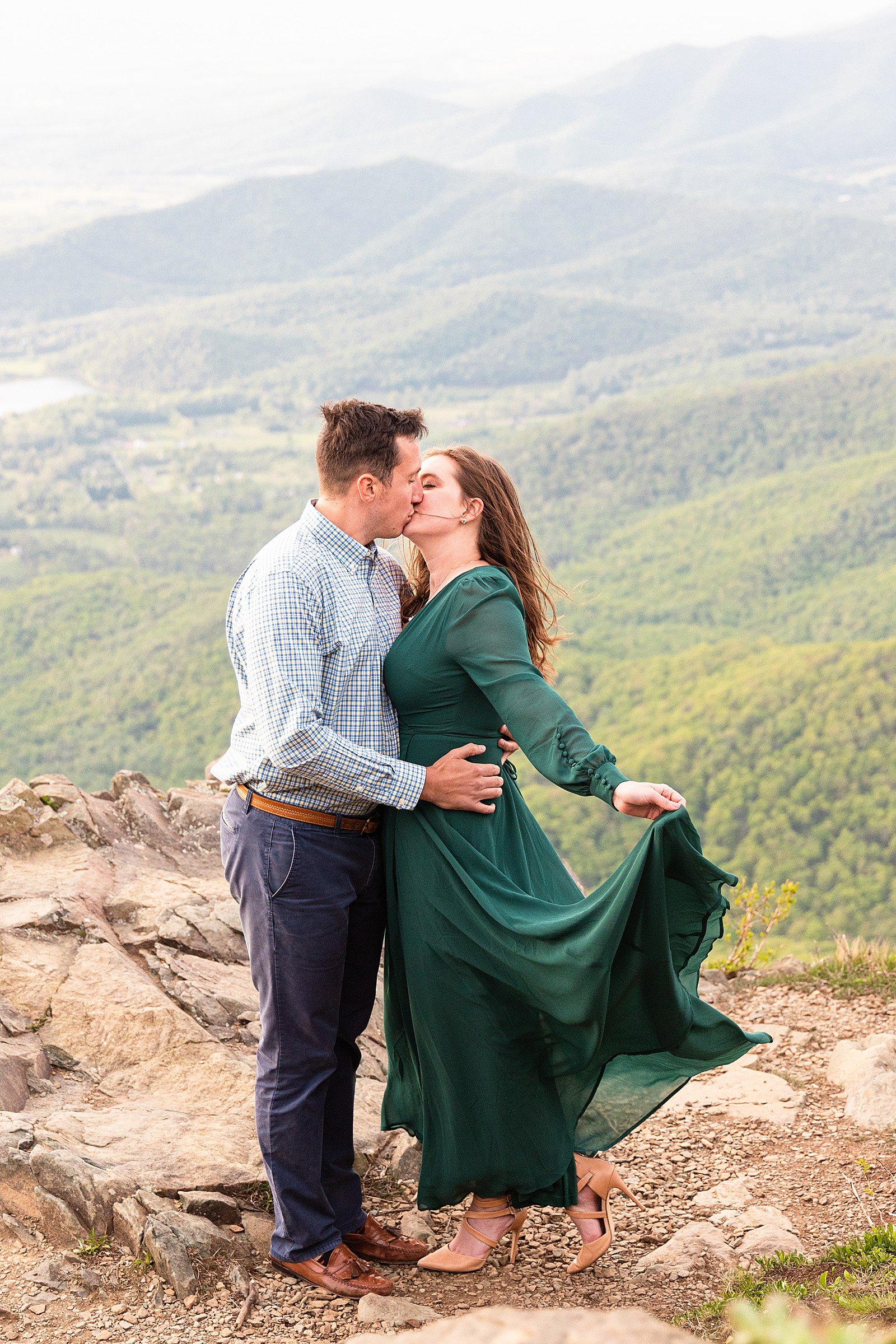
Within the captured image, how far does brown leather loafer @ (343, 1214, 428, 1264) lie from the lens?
10.5ft

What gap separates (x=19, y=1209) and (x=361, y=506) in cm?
207

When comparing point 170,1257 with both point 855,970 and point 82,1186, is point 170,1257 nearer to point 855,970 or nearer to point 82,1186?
point 82,1186

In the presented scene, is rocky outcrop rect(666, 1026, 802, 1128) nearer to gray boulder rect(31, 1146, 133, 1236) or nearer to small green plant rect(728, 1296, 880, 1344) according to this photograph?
gray boulder rect(31, 1146, 133, 1236)

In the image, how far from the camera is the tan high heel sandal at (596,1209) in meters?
3.16

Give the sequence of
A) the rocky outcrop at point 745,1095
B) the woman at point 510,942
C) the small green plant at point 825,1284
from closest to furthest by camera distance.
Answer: the small green plant at point 825,1284 < the woman at point 510,942 < the rocky outcrop at point 745,1095

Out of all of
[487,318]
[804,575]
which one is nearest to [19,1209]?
[804,575]

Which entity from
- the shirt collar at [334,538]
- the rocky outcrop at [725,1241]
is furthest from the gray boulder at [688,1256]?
the shirt collar at [334,538]

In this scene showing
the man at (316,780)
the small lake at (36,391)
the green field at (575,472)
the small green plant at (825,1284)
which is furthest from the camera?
the small lake at (36,391)

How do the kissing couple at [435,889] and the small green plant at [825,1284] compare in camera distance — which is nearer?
the small green plant at [825,1284]

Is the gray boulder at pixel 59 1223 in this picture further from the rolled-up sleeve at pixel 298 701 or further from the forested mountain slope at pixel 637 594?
the forested mountain slope at pixel 637 594

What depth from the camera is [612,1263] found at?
3.29 meters

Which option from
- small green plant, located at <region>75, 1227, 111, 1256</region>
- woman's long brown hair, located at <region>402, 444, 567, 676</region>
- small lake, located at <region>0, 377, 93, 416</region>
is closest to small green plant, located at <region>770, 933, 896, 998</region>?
woman's long brown hair, located at <region>402, 444, 567, 676</region>

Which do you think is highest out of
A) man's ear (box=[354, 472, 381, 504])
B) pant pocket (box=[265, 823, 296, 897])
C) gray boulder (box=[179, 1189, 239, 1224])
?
man's ear (box=[354, 472, 381, 504])

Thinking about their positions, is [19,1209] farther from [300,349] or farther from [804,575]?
[300,349]
